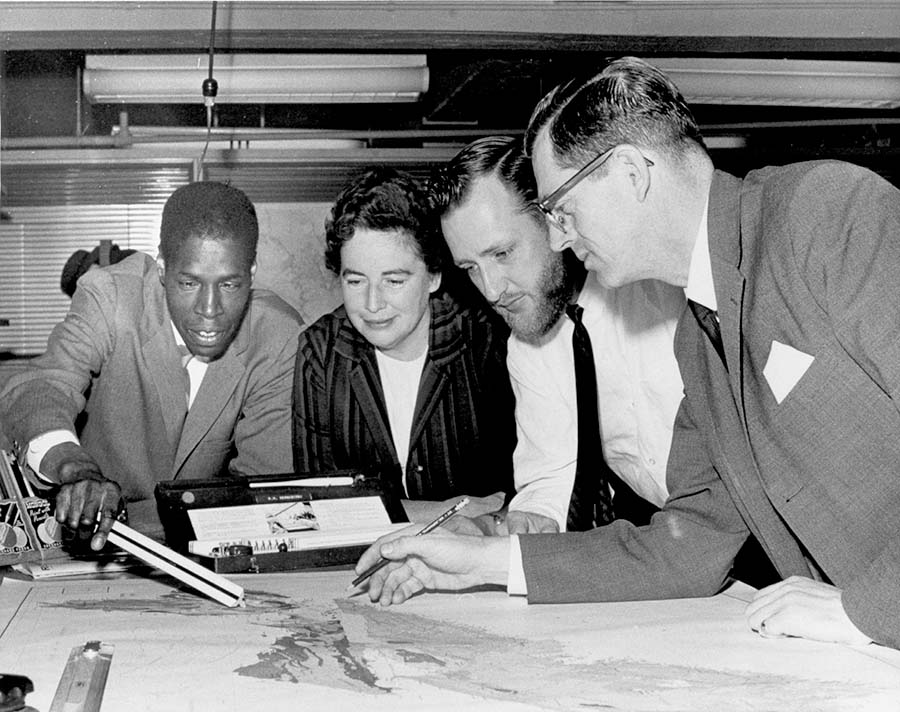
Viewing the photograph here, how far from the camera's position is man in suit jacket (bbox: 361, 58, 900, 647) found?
1251mm

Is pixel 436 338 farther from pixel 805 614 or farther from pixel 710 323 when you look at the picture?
pixel 805 614

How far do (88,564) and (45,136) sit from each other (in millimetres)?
2668

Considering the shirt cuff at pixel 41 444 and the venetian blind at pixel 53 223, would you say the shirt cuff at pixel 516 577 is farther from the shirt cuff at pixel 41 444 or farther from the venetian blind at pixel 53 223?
the venetian blind at pixel 53 223

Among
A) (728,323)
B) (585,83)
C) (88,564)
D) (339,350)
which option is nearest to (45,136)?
(339,350)

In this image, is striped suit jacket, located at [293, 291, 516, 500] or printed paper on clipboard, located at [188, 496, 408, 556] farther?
striped suit jacket, located at [293, 291, 516, 500]

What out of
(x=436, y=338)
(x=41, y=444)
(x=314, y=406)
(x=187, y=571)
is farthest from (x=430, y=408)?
(x=187, y=571)

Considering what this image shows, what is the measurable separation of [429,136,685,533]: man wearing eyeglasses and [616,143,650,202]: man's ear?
597 mm

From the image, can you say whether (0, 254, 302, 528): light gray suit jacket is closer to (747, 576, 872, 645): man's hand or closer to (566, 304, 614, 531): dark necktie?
(566, 304, 614, 531): dark necktie

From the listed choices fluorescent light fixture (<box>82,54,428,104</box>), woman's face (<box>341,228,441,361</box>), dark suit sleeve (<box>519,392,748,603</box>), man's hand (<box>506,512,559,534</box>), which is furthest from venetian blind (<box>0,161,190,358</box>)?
dark suit sleeve (<box>519,392,748,603</box>)

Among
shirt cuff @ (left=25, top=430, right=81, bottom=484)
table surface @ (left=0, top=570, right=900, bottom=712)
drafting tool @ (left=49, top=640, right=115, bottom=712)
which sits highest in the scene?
shirt cuff @ (left=25, top=430, right=81, bottom=484)

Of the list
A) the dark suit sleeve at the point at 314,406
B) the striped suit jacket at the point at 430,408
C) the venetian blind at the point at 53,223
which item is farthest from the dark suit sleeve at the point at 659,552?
the venetian blind at the point at 53,223

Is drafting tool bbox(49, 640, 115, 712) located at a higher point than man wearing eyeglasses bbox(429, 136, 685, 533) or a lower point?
lower

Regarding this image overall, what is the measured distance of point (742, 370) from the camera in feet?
4.61

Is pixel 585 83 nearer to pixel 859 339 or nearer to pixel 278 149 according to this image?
pixel 859 339
